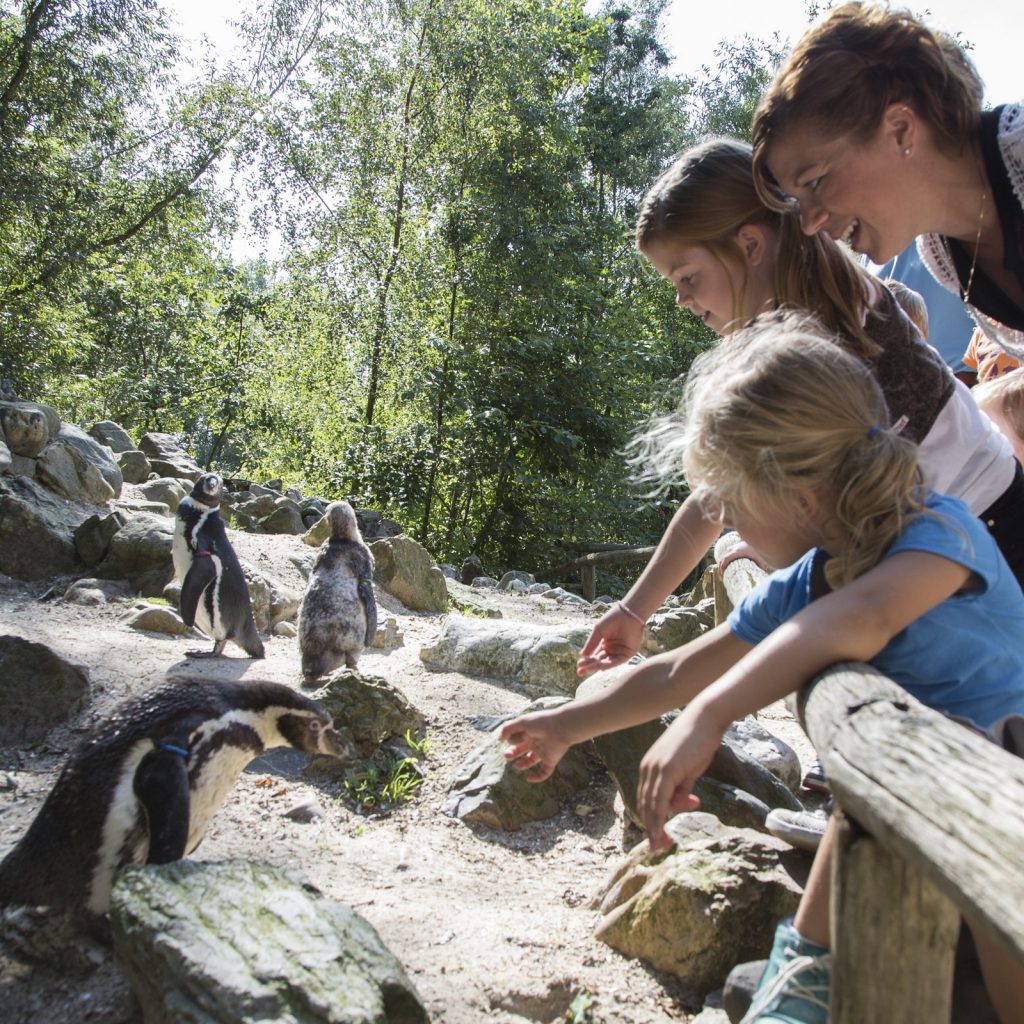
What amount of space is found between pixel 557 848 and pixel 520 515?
10492 millimetres

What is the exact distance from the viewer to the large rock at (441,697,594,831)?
3.24m

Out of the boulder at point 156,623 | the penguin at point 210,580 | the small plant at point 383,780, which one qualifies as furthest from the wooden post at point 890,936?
the boulder at point 156,623

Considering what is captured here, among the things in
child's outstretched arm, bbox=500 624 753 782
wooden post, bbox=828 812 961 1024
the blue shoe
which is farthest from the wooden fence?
child's outstretched arm, bbox=500 624 753 782

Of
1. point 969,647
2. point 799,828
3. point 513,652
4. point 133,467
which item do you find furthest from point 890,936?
point 133,467

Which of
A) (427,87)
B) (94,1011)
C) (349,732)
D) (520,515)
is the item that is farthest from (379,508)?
(94,1011)

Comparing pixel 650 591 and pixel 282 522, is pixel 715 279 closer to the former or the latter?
pixel 650 591

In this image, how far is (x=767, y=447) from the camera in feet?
4.95

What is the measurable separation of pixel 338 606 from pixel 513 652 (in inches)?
40.1

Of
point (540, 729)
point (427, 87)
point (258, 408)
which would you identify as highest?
point (427, 87)

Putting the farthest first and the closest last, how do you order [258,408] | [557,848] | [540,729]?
[258,408], [557,848], [540,729]

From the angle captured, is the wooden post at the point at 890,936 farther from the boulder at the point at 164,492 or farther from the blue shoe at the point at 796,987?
the boulder at the point at 164,492

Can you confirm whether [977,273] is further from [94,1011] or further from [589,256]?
[589,256]

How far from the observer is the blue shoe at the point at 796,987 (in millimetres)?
1298

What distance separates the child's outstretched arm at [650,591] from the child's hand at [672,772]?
91 cm
